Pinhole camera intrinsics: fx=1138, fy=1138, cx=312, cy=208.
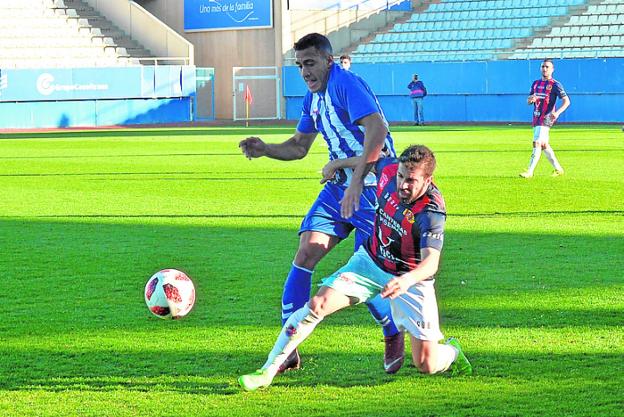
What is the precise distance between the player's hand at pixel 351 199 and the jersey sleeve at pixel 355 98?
1.31 feet

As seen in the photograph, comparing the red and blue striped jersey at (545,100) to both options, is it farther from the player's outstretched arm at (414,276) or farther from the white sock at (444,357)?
the player's outstretched arm at (414,276)

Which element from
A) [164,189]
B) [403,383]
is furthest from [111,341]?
[164,189]

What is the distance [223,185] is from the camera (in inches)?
756

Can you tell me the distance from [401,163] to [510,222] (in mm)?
8249

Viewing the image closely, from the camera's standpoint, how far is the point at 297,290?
6.77 m

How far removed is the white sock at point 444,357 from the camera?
245 inches

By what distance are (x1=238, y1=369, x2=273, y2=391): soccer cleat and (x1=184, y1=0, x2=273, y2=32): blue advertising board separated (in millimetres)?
49190

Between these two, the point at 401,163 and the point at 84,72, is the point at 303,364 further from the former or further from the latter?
the point at 84,72

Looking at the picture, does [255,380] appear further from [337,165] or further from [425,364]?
[337,165]

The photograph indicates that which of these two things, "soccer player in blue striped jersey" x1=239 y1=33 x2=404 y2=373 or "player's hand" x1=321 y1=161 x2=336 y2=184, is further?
"player's hand" x1=321 y1=161 x2=336 y2=184

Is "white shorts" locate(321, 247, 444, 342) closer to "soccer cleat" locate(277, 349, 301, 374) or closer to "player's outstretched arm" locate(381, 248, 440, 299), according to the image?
"player's outstretched arm" locate(381, 248, 440, 299)

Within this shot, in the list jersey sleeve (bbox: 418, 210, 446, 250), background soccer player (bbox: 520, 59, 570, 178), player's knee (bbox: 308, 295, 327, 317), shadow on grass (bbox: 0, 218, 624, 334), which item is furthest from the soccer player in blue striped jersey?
background soccer player (bbox: 520, 59, 570, 178)

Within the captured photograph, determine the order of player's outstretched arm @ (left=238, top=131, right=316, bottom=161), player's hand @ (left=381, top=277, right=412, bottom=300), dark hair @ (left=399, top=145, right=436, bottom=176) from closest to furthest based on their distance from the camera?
player's hand @ (left=381, top=277, right=412, bottom=300), dark hair @ (left=399, top=145, right=436, bottom=176), player's outstretched arm @ (left=238, top=131, right=316, bottom=161)

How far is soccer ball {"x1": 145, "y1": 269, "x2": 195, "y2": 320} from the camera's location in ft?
22.8
